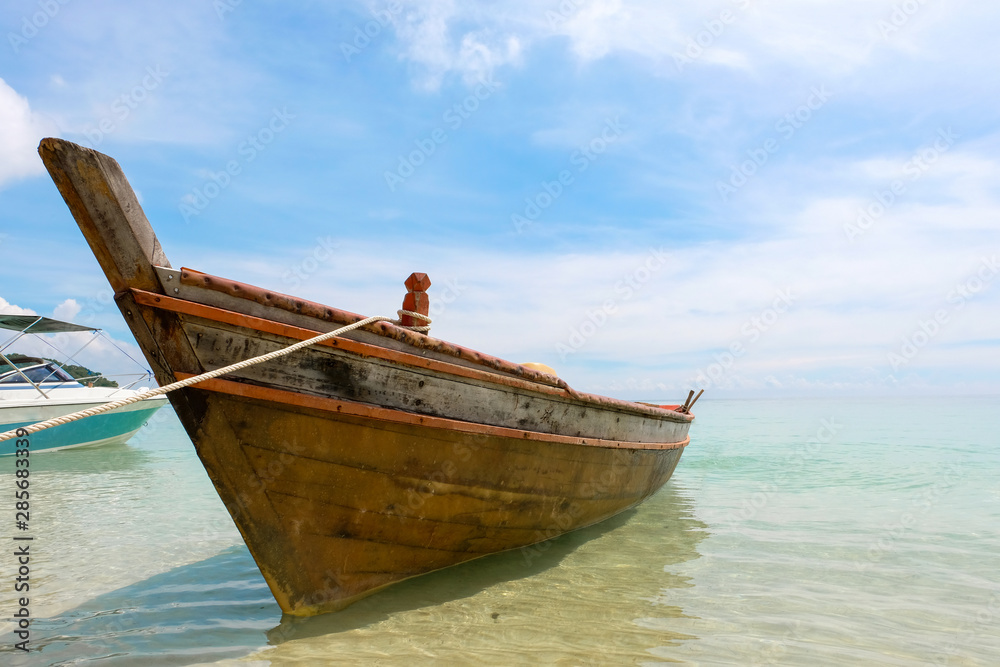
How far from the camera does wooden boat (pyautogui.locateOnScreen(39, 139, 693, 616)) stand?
299cm

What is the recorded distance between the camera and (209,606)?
13.7 feet

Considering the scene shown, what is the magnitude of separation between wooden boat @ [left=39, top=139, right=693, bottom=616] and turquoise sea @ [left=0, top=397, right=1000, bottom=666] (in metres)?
0.42

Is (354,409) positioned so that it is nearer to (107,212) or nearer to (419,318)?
(419,318)

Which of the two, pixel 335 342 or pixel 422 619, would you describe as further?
pixel 422 619

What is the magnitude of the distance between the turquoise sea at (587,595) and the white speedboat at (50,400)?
276 inches

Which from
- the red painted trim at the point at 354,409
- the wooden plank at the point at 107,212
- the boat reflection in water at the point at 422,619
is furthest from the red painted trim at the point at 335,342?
the boat reflection in water at the point at 422,619

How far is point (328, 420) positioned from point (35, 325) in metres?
15.7

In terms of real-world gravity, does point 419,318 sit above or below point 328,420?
above

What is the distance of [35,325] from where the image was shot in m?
14.6

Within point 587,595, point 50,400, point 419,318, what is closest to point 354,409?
point 419,318

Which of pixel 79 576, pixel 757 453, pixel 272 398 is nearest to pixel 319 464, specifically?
pixel 272 398

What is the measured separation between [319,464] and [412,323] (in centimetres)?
130

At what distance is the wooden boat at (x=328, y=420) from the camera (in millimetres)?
2986

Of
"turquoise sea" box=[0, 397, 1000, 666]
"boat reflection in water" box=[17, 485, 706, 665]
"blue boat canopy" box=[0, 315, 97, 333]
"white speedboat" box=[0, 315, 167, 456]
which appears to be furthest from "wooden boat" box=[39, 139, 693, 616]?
"blue boat canopy" box=[0, 315, 97, 333]
